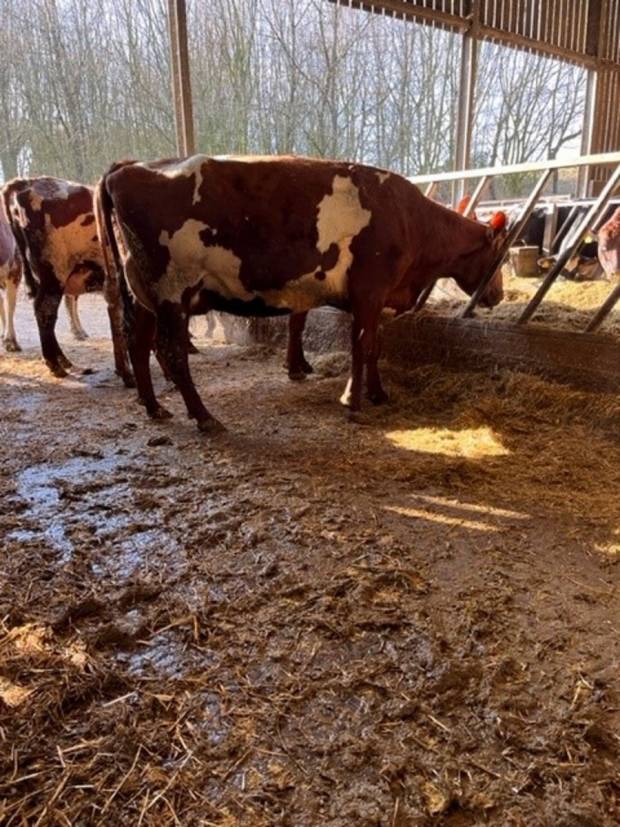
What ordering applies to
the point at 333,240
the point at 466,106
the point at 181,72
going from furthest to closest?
the point at 466,106
the point at 181,72
the point at 333,240

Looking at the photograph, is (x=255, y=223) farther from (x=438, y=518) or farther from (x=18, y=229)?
(x=18, y=229)

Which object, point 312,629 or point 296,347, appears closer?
point 312,629

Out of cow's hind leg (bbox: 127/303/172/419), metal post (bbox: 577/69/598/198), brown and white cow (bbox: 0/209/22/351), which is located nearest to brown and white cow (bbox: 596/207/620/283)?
cow's hind leg (bbox: 127/303/172/419)

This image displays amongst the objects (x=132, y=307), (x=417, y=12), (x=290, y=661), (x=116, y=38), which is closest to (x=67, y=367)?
(x=132, y=307)

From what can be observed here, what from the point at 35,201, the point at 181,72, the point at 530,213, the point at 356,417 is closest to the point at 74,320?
the point at 35,201

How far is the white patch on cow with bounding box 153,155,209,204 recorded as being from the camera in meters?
3.46

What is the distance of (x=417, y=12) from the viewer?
8164mm

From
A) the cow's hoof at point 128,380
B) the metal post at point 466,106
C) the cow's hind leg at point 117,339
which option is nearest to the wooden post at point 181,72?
the cow's hind leg at point 117,339

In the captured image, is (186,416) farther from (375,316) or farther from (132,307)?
(375,316)

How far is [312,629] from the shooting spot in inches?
73.0

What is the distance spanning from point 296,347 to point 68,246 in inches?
90.1

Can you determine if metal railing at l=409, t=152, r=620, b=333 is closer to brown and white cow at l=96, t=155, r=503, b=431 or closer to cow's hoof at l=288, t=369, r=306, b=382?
brown and white cow at l=96, t=155, r=503, b=431

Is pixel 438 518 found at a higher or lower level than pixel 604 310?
lower

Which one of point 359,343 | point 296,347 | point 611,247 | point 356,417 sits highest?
point 611,247
